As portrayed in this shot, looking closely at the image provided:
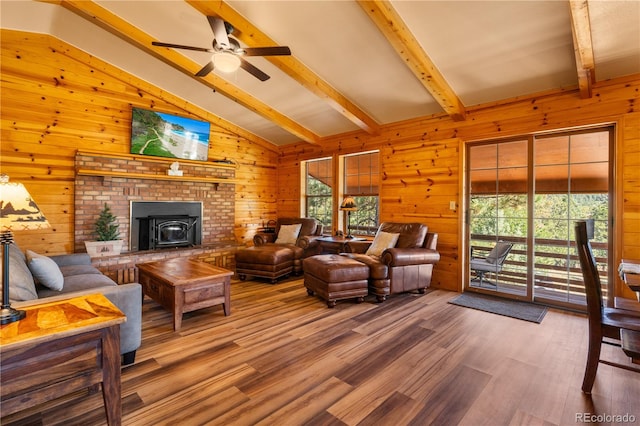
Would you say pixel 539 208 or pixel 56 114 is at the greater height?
pixel 56 114

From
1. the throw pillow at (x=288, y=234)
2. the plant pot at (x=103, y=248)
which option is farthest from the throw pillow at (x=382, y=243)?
the plant pot at (x=103, y=248)

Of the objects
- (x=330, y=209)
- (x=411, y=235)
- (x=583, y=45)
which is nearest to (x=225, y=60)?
(x=411, y=235)

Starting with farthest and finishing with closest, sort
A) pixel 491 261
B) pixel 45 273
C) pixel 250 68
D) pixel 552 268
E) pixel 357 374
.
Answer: pixel 491 261 < pixel 552 268 < pixel 250 68 < pixel 45 273 < pixel 357 374

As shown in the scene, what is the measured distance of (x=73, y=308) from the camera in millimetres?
1689

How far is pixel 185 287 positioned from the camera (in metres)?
3.00

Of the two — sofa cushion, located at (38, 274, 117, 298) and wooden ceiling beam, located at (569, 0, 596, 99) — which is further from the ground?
wooden ceiling beam, located at (569, 0, 596, 99)

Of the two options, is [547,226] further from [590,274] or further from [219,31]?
[219,31]

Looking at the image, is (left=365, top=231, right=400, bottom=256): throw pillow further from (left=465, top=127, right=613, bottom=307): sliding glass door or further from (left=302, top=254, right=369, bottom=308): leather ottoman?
(left=465, top=127, right=613, bottom=307): sliding glass door

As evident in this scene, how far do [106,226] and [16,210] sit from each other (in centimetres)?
360

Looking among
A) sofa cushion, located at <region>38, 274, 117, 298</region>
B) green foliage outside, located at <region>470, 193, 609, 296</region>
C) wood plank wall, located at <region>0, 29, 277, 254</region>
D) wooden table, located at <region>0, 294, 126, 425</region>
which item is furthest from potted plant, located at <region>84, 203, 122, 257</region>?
green foliage outside, located at <region>470, 193, 609, 296</region>

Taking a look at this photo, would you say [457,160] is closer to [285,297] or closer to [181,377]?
[285,297]

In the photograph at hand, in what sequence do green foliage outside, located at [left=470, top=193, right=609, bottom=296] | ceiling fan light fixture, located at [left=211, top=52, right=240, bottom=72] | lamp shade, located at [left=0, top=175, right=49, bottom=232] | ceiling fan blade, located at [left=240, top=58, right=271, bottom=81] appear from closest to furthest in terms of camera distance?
lamp shade, located at [left=0, top=175, right=49, bottom=232], ceiling fan light fixture, located at [left=211, top=52, right=240, bottom=72], ceiling fan blade, located at [left=240, top=58, right=271, bottom=81], green foliage outside, located at [left=470, top=193, right=609, bottom=296]

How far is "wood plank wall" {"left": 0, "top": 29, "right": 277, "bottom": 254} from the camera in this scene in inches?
164

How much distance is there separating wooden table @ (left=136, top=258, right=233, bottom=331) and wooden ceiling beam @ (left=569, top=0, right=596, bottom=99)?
12.7 ft
